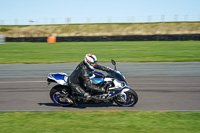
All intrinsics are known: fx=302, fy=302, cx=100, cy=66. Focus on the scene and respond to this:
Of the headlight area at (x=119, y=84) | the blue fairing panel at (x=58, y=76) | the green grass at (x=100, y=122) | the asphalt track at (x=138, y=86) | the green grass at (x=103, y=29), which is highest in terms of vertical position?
A: the green grass at (x=103, y=29)

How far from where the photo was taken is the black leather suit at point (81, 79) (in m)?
8.34

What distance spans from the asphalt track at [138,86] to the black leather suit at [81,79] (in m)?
0.60

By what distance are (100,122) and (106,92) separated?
1791mm

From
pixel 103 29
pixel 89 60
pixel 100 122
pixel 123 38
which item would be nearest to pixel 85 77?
pixel 89 60

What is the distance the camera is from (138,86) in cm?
1198

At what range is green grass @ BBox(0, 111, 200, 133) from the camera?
6.22 m

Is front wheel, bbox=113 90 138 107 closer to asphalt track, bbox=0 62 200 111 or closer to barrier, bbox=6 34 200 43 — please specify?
asphalt track, bbox=0 62 200 111

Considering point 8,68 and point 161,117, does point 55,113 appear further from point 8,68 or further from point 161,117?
point 8,68

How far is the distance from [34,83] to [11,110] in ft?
15.1

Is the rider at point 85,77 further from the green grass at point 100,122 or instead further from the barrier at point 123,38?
the barrier at point 123,38

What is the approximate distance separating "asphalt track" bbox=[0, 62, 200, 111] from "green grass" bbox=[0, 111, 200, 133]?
0.97 metres

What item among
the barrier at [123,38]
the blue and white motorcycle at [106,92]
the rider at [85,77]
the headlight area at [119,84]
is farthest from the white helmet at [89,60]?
the barrier at [123,38]

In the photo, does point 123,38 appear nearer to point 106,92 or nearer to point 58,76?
point 58,76

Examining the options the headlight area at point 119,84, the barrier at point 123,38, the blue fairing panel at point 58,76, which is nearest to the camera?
the headlight area at point 119,84
